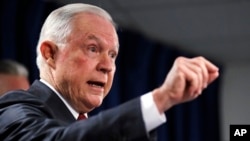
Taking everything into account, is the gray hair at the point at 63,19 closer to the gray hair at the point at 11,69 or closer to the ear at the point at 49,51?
the ear at the point at 49,51

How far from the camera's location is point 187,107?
10.4 ft

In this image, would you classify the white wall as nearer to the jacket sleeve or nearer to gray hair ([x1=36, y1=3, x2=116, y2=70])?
gray hair ([x1=36, y1=3, x2=116, y2=70])

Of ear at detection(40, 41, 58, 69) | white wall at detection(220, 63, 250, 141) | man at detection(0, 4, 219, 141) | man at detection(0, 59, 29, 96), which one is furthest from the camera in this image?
white wall at detection(220, 63, 250, 141)

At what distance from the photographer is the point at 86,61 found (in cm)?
79

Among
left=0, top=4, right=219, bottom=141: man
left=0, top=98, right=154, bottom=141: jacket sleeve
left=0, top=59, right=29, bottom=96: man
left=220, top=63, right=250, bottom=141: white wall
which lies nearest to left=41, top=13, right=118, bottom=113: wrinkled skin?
left=0, top=4, right=219, bottom=141: man

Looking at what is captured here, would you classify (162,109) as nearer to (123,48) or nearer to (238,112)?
(123,48)

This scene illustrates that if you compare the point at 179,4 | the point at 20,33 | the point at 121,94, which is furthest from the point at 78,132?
the point at 121,94

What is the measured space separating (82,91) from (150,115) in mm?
228

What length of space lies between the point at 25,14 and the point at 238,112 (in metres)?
1.42

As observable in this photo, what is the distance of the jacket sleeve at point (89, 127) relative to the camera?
0.63 m

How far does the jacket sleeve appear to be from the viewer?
628mm

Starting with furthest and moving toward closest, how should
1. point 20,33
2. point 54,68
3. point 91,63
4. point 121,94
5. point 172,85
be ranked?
point 121,94, point 20,33, point 54,68, point 91,63, point 172,85

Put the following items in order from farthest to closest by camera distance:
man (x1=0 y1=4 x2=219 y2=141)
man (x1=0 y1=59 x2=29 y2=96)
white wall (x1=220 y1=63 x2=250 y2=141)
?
white wall (x1=220 y1=63 x2=250 y2=141) → man (x1=0 y1=59 x2=29 y2=96) → man (x1=0 y1=4 x2=219 y2=141)

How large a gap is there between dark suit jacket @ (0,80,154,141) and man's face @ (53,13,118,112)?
0.22 ft
